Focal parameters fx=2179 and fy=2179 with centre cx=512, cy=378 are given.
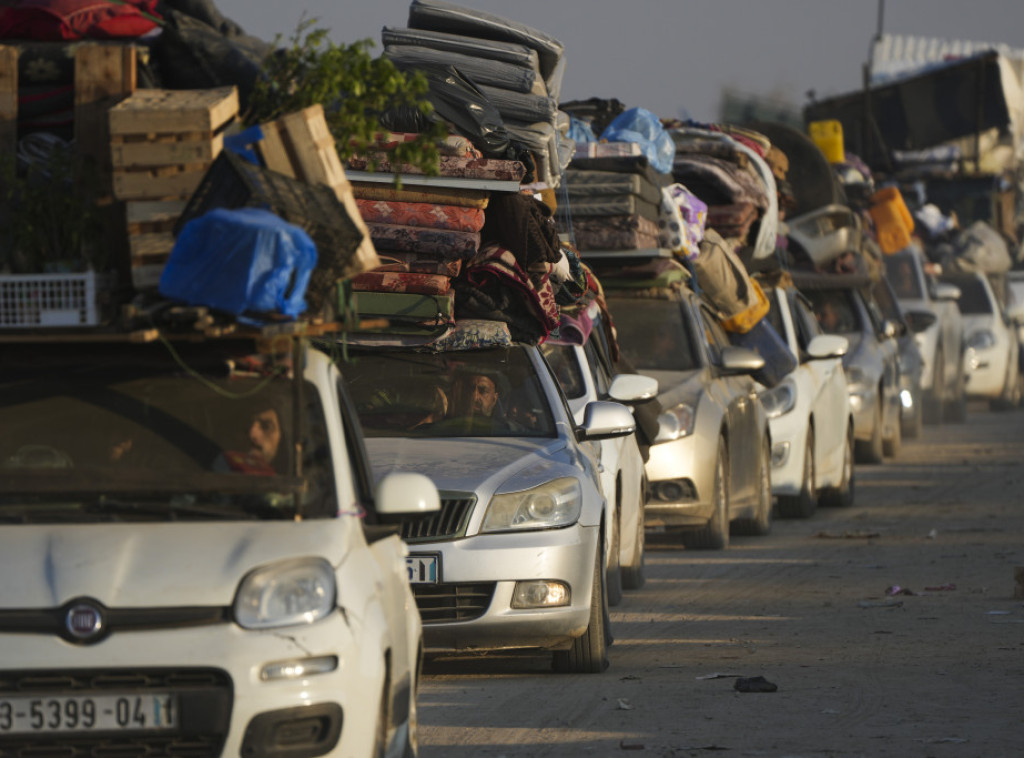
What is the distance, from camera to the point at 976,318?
3412 centimetres

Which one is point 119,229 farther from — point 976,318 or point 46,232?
point 976,318

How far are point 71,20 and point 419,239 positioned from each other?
3461 mm

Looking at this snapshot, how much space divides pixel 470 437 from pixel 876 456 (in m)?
14.8

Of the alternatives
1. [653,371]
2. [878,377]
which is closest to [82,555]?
[653,371]

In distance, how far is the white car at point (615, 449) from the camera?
38.7 feet

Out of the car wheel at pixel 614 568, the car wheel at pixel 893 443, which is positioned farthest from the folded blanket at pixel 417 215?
the car wheel at pixel 893 443

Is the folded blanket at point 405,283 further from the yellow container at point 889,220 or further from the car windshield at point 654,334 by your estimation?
the yellow container at point 889,220

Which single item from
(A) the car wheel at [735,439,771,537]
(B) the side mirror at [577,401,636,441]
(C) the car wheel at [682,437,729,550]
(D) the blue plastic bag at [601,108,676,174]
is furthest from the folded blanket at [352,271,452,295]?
(A) the car wheel at [735,439,771,537]

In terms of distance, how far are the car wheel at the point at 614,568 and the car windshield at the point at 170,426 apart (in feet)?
17.8

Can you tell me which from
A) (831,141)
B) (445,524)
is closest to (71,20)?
(445,524)

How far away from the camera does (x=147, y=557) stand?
5.88 m

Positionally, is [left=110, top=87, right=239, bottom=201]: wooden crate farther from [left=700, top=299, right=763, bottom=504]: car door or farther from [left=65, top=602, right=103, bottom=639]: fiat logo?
[left=700, top=299, right=763, bottom=504]: car door

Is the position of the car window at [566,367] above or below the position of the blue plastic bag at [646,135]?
below

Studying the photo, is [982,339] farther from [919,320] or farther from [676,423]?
[676,423]
